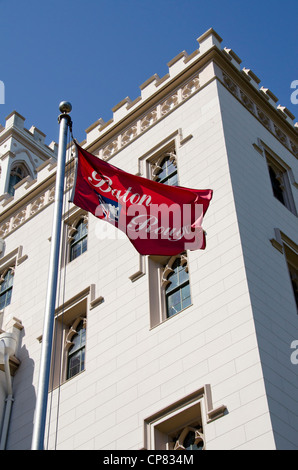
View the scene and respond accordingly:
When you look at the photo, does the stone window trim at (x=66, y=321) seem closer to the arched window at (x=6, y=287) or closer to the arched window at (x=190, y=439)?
the arched window at (x=6, y=287)

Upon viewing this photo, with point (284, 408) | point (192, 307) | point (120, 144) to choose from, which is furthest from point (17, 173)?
point (284, 408)

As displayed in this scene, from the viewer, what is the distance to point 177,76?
22.5m

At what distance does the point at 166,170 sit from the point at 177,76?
133 inches

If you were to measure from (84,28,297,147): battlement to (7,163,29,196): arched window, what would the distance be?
804 cm

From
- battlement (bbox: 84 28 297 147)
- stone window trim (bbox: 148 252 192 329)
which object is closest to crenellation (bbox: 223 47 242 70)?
battlement (bbox: 84 28 297 147)

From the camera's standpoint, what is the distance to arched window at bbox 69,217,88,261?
70.2ft

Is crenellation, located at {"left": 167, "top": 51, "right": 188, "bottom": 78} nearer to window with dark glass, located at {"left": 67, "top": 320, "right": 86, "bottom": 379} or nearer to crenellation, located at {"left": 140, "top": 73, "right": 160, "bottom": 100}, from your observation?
crenellation, located at {"left": 140, "top": 73, "right": 160, "bottom": 100}

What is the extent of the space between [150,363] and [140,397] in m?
0.74

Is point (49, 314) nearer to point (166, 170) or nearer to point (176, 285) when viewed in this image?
point (176, 285)

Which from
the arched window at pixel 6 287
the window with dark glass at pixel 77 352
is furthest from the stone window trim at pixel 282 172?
the arched window at pixel 6 287

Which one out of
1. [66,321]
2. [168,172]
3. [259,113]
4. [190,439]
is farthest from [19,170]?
[190,439]

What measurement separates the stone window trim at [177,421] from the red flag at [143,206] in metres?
2.79

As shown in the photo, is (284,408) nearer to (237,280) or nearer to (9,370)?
(237,280)

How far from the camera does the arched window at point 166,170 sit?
66.3 feet
